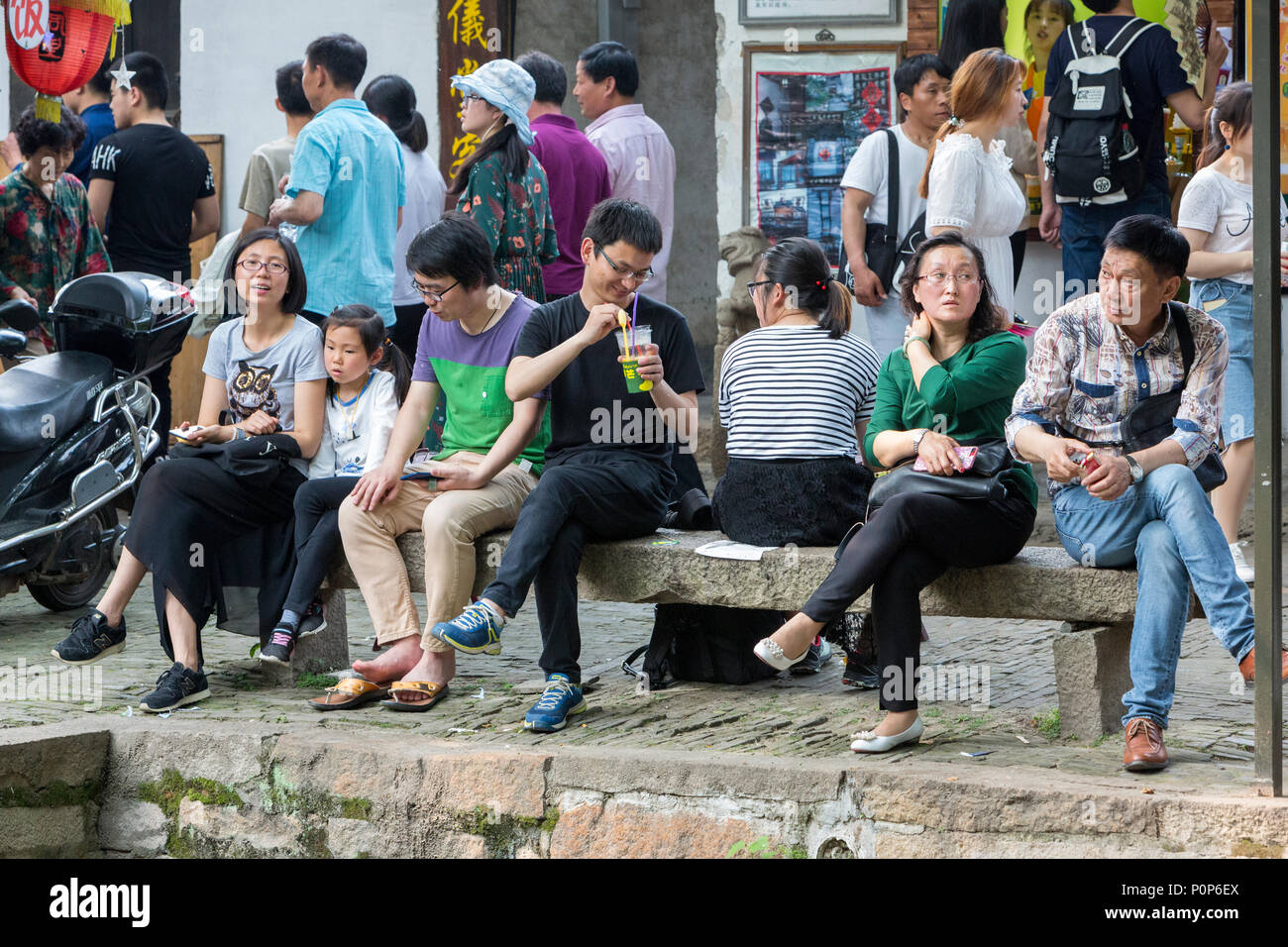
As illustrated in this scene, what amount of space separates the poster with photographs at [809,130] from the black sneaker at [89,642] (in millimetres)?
4597

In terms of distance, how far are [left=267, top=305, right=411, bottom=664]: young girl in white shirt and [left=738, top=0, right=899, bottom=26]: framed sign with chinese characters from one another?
3929mm

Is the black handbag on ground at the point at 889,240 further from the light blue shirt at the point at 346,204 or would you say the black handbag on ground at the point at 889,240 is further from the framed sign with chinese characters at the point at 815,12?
the framed sign with chinese characters at the point at 815,12

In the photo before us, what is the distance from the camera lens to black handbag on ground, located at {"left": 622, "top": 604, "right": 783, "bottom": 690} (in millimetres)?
5250

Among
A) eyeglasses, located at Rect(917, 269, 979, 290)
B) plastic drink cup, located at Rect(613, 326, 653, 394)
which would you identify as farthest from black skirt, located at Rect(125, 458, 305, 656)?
eyeglasses, located at Rect(917, 269, 979, 290)

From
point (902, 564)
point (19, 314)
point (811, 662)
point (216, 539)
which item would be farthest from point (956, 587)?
point (19, 314)

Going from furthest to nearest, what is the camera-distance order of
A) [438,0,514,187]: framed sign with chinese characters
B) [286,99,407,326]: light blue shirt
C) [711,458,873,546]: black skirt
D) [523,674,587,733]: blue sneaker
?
[438,0,514,187]: framed sign with chinese characters → [286,99,407,326]: light blue shirt → [711,458,873,546]: black skirt → [523,674,587,733]: blue sneaker

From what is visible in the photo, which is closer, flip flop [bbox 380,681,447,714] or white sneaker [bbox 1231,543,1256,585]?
white sneaker [bbox 1231,543,1256,585]

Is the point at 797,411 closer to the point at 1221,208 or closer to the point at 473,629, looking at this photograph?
the point at 473,629

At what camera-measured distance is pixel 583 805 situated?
4277 mm

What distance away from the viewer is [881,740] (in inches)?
170

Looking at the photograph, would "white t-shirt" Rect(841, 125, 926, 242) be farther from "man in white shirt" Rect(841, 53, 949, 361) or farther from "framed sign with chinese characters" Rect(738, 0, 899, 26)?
"framed sign with chinese characters" Rect(738, 0, 899, 26)

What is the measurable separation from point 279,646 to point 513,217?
187 cm

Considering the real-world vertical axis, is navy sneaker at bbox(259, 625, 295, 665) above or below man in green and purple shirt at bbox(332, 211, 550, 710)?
below
